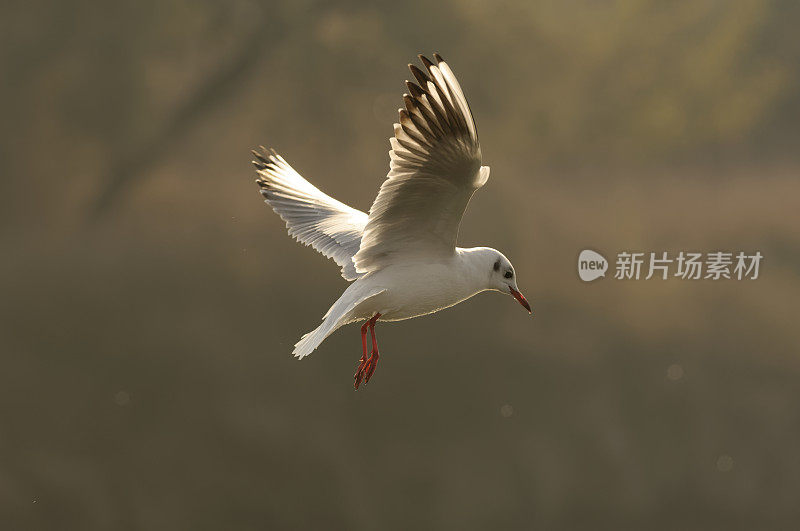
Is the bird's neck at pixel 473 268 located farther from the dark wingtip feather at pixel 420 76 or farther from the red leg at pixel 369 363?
the dark wingtip feather at pixel 420 76

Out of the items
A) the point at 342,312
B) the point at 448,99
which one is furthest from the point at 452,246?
the point at 448,99

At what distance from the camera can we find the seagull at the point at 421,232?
202cm

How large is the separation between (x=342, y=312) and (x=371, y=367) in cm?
16

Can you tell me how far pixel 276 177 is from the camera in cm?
292

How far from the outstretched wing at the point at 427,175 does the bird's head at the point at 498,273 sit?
0.40 feet

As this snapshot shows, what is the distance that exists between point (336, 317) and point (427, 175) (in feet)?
1.36

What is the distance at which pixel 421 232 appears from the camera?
2.31 meters

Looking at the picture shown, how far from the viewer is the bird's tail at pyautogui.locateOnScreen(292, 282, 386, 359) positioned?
2.22 m

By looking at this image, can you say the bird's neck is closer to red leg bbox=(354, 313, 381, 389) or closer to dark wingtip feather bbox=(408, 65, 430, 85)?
red leg bbox=(354, 313, 381, 389)

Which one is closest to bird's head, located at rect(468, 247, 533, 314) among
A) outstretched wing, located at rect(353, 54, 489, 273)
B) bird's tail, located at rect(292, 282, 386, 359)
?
outstretched wing, located at rect(353, 54, 489, 273)

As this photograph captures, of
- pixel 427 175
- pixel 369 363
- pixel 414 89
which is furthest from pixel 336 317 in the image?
pixel 414 89

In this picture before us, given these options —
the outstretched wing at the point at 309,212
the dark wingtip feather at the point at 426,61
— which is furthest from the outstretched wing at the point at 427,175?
the outstretched wing at the point at 309,212

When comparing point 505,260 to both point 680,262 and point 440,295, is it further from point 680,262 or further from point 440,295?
point 680,262

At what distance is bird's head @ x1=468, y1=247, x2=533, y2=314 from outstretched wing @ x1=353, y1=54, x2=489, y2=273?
12 centimetres
